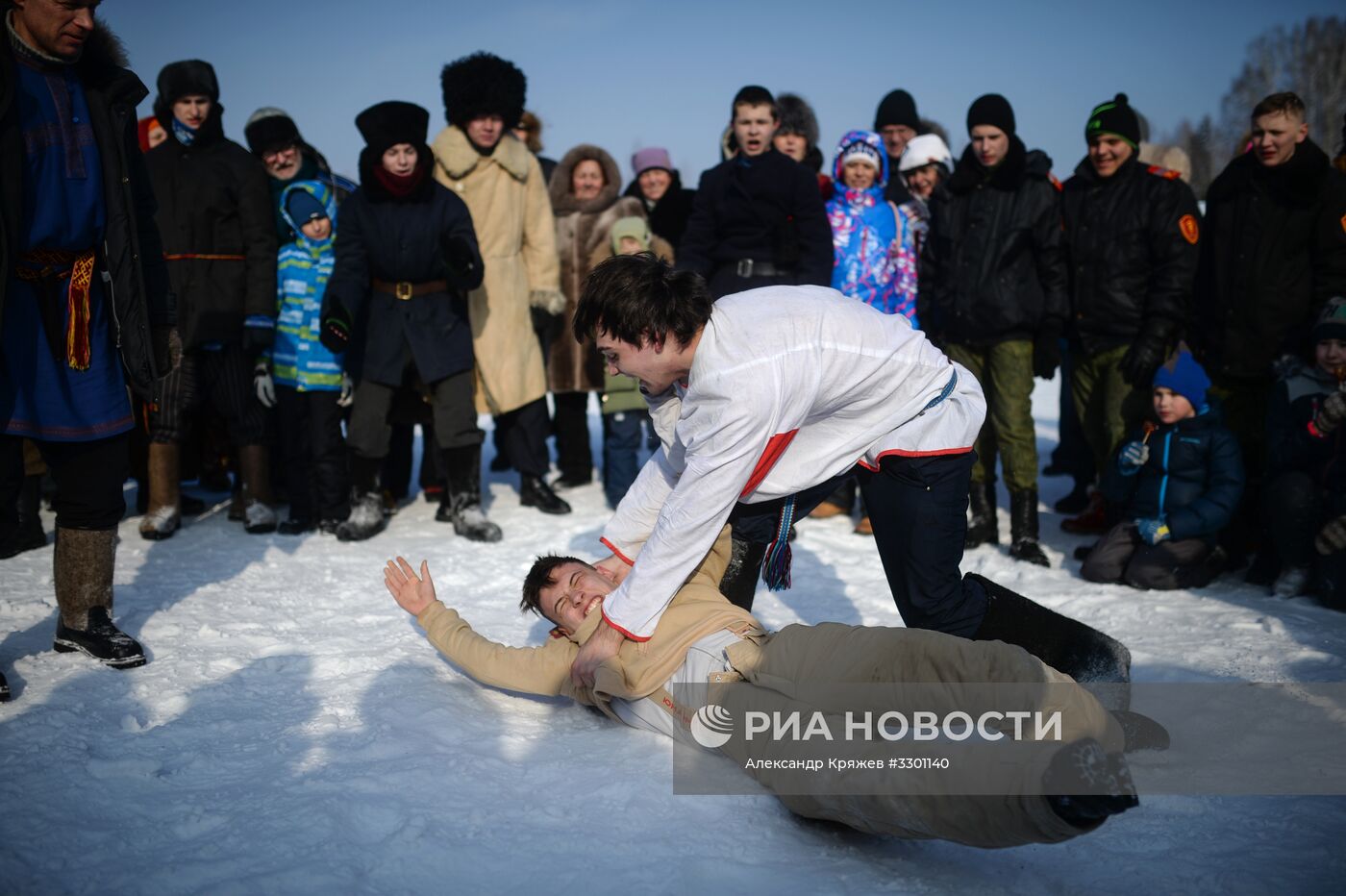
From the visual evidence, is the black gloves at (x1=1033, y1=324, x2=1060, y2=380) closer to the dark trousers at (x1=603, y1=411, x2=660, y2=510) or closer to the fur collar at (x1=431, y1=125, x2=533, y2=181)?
the dark trousers at (x1=603, y1=411, x2=660, y2=510)

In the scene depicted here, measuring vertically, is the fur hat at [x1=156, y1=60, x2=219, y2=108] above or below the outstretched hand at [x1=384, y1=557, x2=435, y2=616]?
above

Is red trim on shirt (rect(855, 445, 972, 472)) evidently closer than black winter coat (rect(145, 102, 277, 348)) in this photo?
Yes

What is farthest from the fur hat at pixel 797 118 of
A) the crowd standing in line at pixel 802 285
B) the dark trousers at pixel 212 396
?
the dark trousers at pixel 212 396

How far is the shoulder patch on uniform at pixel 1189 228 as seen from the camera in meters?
4.71

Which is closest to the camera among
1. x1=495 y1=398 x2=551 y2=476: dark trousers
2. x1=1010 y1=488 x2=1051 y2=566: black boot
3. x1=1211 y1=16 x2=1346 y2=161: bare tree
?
x1=1010 y1=488 x2=1051 y2=566: black boot

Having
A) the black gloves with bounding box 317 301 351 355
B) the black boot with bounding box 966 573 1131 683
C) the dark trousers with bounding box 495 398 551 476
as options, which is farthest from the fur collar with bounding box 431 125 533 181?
the black boot with bounding box 966 573 1131 683

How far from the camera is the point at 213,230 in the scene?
5043mm

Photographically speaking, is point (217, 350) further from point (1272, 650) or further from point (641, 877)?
point (1272, 650)

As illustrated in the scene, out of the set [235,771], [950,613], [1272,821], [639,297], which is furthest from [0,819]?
[1272,821]

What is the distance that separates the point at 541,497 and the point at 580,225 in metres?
1.77

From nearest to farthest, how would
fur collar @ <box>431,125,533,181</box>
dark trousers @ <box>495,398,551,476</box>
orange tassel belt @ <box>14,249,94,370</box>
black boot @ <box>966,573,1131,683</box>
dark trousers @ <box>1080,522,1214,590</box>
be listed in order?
1. black boot @ <box>966,573,1131,683</box>
2. orange tassel belt @ <box>14,249,94,370</box>
3. dark trousers @ <box>1080,522,1214,590</box>
4. fur collar @ <box>431,125,533,181</box>
5. dark trousers @ <box>495,398,551,476</box>

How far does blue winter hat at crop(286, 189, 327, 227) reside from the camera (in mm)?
5262

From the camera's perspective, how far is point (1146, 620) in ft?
13.0

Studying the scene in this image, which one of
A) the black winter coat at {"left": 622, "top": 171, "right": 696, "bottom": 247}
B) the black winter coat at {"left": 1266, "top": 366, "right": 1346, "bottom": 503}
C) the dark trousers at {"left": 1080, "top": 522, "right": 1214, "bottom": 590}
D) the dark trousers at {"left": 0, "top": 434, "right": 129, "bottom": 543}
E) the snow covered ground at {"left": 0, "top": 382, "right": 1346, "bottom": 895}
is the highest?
the black winter coat at {"left": 622, "top": 171, "right": 696, "bottom": 247}
